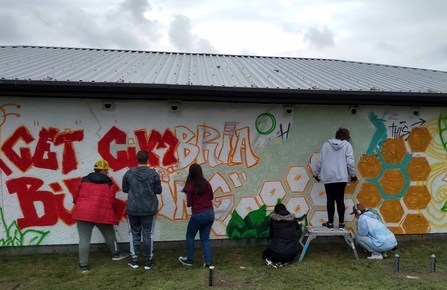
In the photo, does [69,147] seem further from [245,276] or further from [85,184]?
[245,276]

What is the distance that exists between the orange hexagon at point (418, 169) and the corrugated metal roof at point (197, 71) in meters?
1.22

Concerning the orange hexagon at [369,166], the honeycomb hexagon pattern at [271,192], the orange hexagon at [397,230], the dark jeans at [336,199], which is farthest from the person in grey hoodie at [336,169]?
the orange hexagon at [397,230]

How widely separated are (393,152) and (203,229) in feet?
11.8

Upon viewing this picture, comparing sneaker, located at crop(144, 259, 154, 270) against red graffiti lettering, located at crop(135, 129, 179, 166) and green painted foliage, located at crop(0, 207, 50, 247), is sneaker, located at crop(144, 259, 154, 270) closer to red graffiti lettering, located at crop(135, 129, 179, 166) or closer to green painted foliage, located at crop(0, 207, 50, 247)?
red graffiti lettering, located at crop(135, 129, 179, 166)

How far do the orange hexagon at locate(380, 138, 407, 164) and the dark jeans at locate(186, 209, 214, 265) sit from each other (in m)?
3.30

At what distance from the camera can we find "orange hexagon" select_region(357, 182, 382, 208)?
6004 millimetres

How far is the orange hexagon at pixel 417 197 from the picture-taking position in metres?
6.10

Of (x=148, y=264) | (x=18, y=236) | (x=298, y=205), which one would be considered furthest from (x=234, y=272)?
(x=18, y=236)

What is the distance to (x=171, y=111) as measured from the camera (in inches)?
221

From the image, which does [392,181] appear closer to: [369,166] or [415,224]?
[369,166]

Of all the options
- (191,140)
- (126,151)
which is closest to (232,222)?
(191,140)

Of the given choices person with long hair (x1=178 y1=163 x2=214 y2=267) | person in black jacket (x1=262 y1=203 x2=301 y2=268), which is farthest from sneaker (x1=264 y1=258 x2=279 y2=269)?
person with long hair (x1=178 y1=163 x2=214 y2=267)

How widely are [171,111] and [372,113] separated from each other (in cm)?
346

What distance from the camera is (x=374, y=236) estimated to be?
5230 millimetres
